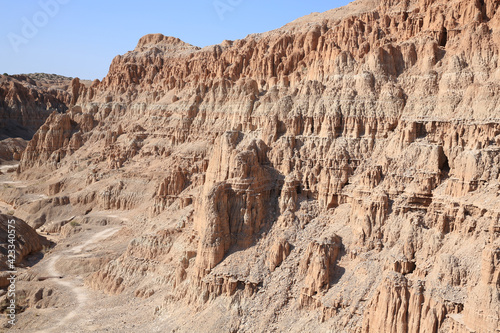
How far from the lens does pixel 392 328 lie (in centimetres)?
2791

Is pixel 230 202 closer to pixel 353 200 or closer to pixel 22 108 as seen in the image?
pixel 353 200

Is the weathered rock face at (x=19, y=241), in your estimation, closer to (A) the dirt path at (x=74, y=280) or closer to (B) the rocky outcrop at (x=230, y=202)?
(A) the dirt path at (x=74, y=280)

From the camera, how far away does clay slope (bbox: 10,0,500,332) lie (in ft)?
96.7

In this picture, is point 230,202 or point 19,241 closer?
point 230,202

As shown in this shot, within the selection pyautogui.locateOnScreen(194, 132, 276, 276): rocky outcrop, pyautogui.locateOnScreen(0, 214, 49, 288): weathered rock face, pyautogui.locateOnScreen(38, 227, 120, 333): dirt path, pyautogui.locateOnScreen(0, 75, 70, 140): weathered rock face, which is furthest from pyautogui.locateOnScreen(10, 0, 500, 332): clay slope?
Answer: pyautogui.locateOnScreen(0, 75, 70, 140): weathered rock face

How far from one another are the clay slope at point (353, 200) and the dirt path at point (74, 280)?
1774 mm

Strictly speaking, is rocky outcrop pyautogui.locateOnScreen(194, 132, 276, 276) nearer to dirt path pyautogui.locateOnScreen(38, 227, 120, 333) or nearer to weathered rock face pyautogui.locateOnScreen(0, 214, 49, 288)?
dirt path pyautogui.locateOnScreen(38, 227, 120, 333)

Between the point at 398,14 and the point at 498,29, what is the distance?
17.0 meters

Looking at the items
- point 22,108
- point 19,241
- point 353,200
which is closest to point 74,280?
point 19,241

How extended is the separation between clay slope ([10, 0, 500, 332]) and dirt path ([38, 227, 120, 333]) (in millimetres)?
1774

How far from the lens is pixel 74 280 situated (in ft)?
171

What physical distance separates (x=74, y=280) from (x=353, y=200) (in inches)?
1313

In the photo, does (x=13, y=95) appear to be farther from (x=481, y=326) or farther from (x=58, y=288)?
(x=481, y=326)

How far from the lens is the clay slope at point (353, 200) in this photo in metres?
29.5
